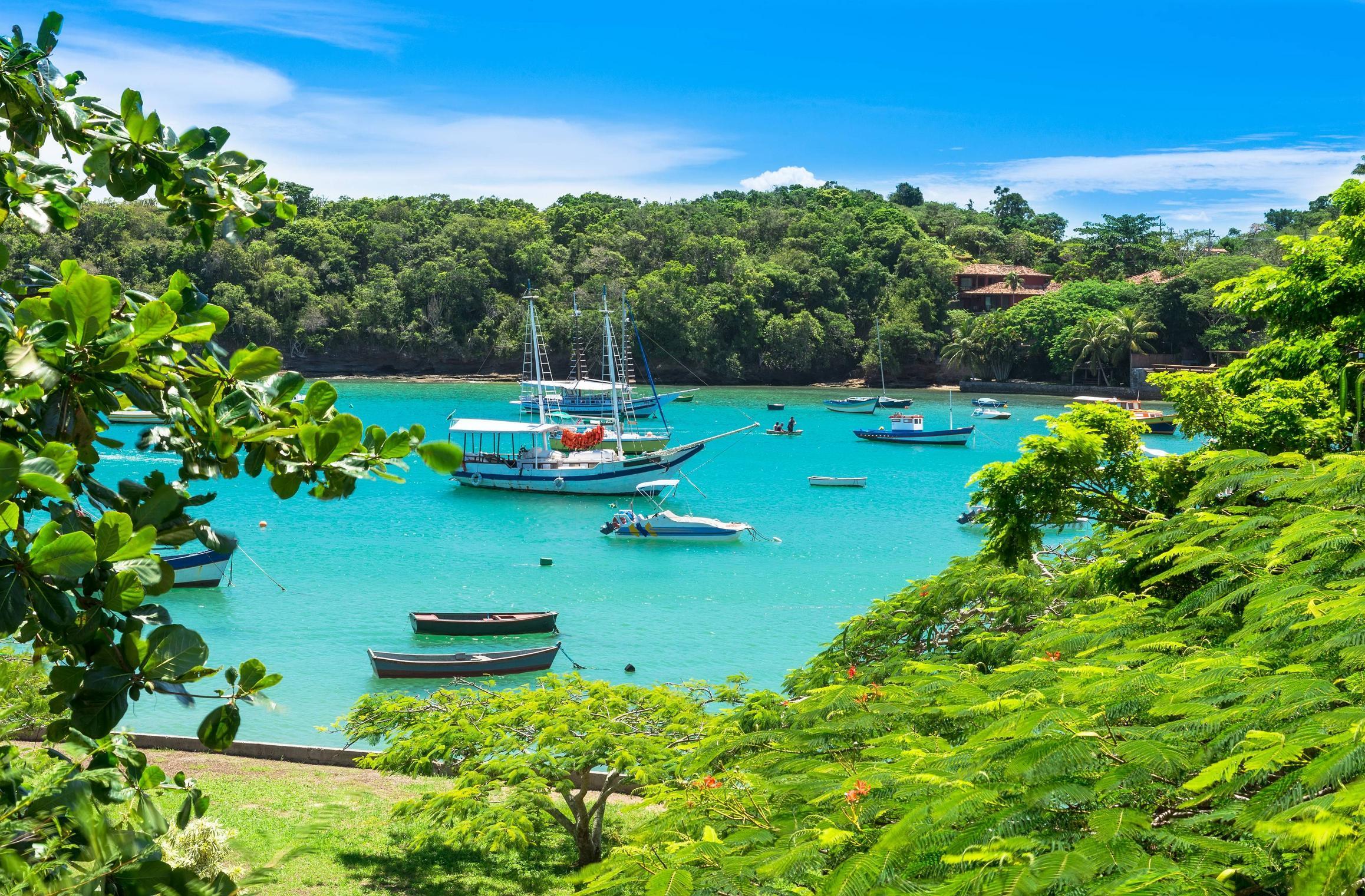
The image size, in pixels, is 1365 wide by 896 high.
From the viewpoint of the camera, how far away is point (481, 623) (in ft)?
64.0

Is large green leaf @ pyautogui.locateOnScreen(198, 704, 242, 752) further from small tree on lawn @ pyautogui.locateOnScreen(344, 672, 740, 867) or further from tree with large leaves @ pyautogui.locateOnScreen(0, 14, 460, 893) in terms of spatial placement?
small tree on lawn @ pyautogui.locateOnScreen(344, 672, 740, 867)

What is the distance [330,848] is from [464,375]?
73219mm

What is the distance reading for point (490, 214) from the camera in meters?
88.0

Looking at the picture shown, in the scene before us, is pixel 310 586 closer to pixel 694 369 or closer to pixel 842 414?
pixel 842 414

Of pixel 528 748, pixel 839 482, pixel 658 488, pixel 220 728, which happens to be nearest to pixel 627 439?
pixel 658 488

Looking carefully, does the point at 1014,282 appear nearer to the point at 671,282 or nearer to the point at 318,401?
the point at 671,282

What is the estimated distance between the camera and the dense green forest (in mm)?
72438

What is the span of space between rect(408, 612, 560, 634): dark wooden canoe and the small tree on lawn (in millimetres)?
Result: 8524

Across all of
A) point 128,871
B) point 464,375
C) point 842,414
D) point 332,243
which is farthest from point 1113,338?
point 128,871

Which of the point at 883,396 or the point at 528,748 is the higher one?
the point at 883,396

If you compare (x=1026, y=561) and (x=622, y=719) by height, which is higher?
(x=1026, y=561)

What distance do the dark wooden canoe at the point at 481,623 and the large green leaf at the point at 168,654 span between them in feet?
59.2

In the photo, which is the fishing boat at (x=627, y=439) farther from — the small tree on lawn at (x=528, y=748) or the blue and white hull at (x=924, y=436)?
the small tree on lawn at (x=528, y=748)

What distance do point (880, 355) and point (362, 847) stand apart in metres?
66.8
